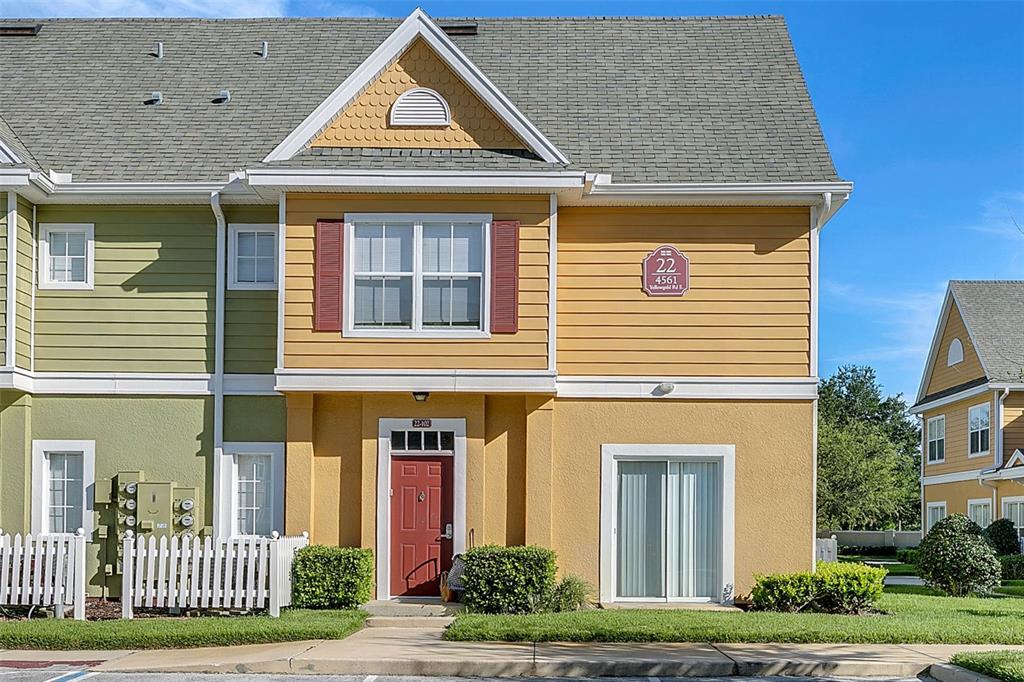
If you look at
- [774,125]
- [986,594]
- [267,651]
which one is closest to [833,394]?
[986,594]

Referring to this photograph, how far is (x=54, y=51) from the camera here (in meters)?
22.1

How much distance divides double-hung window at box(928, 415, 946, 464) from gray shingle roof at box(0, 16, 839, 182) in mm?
22443

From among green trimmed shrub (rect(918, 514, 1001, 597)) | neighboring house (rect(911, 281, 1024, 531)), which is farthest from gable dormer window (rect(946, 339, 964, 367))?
green trimmed shrub (rect(918, 514, 1001, 597))

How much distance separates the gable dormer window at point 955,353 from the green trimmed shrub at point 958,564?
1616 centimetres

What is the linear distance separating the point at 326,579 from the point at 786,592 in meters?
6.30

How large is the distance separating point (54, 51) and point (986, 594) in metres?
19.7

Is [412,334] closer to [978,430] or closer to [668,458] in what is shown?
[668,458]

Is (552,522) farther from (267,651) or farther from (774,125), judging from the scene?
(774,125)

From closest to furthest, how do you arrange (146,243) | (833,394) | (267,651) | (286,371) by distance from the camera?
1. (267,651)
2. (286,371)
3. (146,243)
4. (833,394)

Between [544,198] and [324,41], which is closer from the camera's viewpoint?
[544,198]

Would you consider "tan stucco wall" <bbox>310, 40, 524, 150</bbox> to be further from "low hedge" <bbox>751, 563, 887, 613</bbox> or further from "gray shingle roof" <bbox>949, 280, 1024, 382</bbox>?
"gray shingle roof" <bbox>949, 280, 1024, 382</bbox>

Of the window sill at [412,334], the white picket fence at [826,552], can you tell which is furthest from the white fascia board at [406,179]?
the white picket fence at [826,552]

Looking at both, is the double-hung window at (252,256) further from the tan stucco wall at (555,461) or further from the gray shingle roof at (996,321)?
the gray shingle roof at (996,321)

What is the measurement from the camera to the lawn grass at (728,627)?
566 inches
